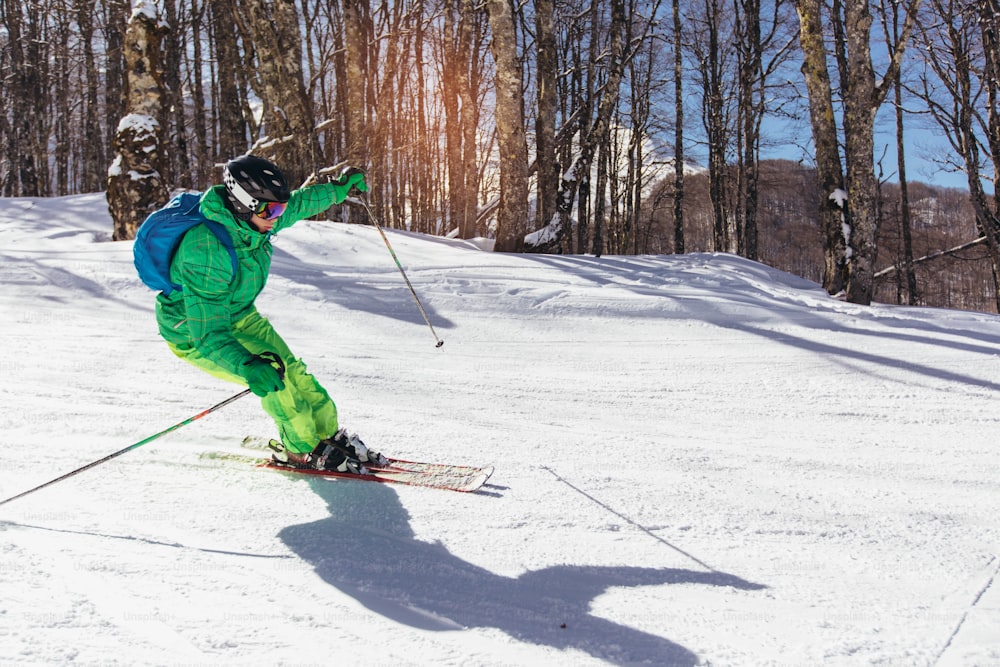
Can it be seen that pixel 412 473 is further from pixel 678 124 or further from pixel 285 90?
pixel 678 124

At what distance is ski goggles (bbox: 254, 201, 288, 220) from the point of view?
9.08 ft

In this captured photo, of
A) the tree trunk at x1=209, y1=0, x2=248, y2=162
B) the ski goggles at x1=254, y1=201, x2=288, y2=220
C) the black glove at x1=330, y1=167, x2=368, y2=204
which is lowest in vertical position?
the ski goggles at x1=254, y1=201, x2=288, y2=220

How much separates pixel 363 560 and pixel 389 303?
414 cm

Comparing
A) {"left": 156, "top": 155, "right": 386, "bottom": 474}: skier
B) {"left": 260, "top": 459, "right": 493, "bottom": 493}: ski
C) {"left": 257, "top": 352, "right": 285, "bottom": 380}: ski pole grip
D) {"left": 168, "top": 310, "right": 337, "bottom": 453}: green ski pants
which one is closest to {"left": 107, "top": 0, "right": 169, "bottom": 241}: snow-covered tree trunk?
{"left": 156, "top": 155, "right": 386, "bottom": 474}: skier

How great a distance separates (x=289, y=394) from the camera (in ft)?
10.3

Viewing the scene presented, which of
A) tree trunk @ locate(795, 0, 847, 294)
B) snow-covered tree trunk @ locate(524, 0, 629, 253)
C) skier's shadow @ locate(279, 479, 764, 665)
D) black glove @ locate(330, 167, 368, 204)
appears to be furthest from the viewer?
snow-covered tree trunk @ locate(524, 0, 629, 253)

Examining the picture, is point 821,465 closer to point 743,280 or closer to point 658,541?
point 658,541

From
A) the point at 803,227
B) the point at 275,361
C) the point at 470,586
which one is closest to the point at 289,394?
the point at 275,361

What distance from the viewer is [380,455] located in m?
3.37

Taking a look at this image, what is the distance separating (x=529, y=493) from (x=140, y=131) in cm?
758

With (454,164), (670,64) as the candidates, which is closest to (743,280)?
(454,164)

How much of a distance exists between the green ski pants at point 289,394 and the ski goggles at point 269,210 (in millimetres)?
546

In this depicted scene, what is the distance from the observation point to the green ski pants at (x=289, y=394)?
311 cm

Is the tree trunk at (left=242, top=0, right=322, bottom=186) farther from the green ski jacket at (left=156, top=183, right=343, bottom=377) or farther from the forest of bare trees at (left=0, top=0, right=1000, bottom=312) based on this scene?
the green ski jacket at (left=156, top=183, right=343, bottom=377)
